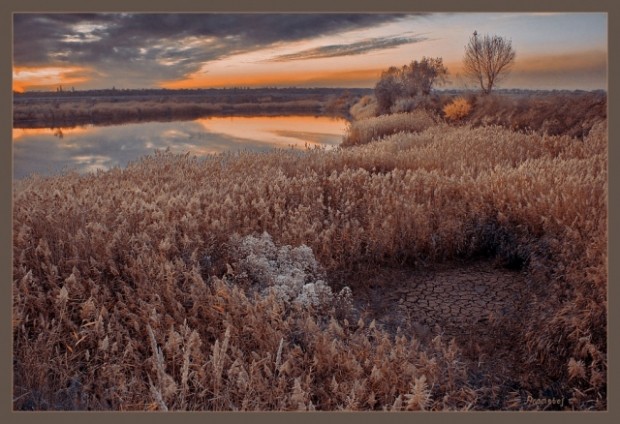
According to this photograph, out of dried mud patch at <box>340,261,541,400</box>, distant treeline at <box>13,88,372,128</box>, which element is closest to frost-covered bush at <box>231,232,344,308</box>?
dried mud patch at <box>340,261,541,400</box>

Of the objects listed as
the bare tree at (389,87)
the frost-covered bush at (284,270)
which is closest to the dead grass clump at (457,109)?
the bare tree at (389,87)

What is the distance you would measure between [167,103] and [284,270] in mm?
1856

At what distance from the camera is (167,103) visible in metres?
4.87

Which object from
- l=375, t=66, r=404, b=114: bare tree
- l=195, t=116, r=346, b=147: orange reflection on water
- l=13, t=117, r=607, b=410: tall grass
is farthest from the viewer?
l=195, t=116, r=346, b=147: orange reflection on water

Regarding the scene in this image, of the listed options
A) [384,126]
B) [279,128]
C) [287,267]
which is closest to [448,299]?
[287,267]

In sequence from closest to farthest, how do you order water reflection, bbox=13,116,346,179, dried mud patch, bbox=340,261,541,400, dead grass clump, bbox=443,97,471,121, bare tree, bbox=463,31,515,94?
dried mud patch, bbox=340,261,541,400 → bare tree, bbox=463,31,515,94 → water reflection, bbox=13,116,346,179 → dead grass clump, bbox=443,97,471,121

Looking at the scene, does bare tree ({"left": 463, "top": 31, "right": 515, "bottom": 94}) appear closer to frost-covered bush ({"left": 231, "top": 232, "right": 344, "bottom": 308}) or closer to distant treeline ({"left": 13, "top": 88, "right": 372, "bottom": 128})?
distant treeline ({"left": 13, "top": 88, "right": 372, "bottom": 128})

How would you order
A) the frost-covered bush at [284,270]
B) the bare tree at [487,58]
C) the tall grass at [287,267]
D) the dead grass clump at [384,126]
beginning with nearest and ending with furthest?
the tall grass at [287,267]
the frost-covered bush at [284,270]
the bare tree at [487,58]
the dead grass clump at [384,126]

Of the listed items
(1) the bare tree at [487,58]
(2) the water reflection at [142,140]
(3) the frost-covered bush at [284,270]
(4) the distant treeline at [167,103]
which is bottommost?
(3) the frost-covered bush at [284,270]

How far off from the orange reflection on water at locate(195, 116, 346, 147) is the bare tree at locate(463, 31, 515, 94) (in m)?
1.40

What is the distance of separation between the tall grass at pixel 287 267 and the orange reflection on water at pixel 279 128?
0.49 feet

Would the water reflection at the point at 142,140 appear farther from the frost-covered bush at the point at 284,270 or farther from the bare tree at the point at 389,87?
the frost-covered bush at the point at 284,270

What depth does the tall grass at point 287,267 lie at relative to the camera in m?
3.43

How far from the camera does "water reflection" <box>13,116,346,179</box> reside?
454 cm
